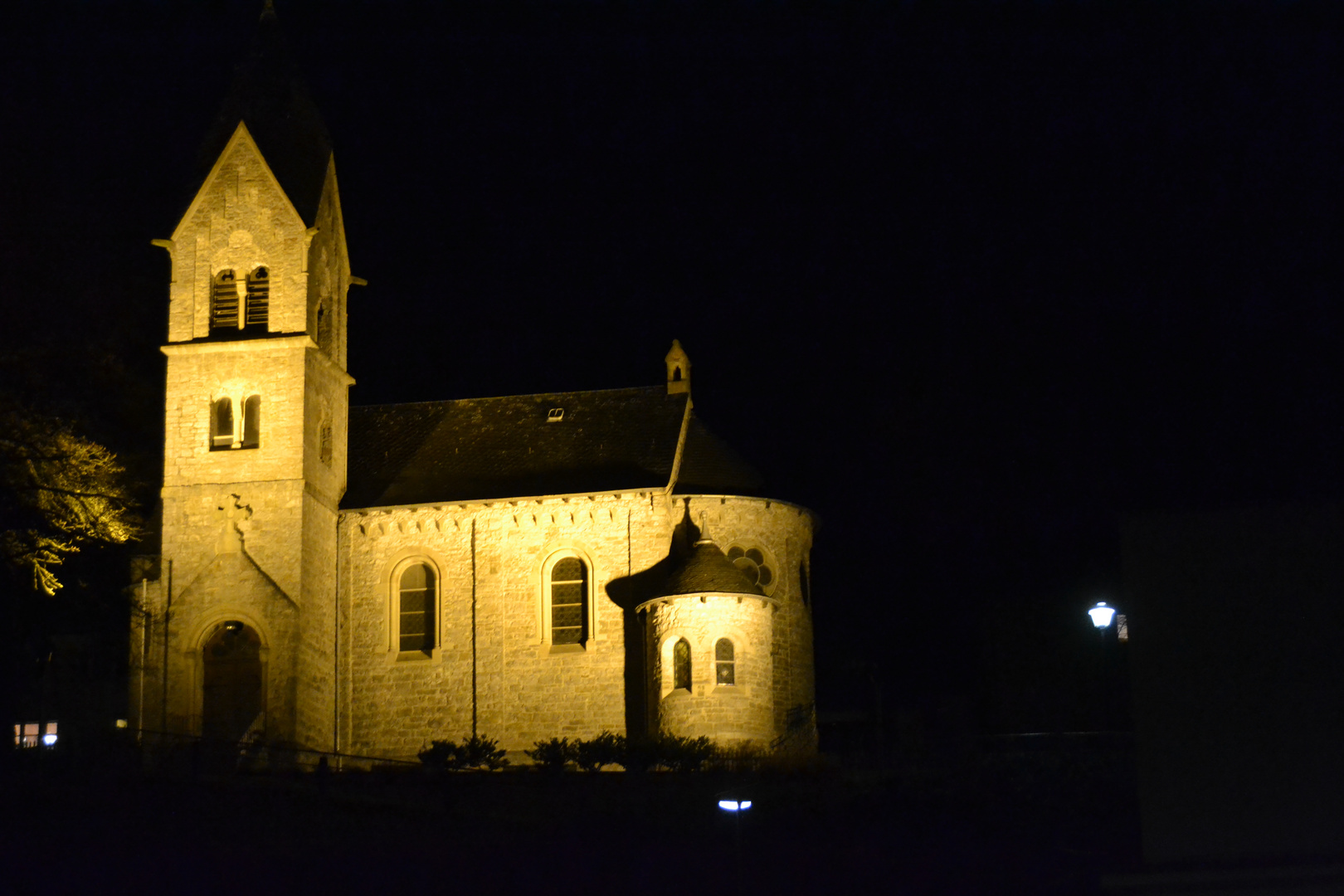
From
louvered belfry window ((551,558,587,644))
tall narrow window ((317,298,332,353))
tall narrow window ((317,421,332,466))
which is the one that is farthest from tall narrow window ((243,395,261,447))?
louvered belfry window ((551,558,587,644))

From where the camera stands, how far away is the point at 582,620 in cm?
3891

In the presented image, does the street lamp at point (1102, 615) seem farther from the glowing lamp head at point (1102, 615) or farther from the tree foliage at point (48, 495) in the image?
the tree foliage at point (48, 495)

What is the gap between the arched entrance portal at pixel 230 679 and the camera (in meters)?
37.1

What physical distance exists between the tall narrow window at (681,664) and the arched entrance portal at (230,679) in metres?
9.60

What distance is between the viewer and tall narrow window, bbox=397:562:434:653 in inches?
1550

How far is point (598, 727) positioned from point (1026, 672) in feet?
64.4

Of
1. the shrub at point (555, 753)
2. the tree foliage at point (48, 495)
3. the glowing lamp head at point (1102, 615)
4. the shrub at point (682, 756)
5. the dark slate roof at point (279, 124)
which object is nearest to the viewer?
the glowing lamp head at point (1102, 615)

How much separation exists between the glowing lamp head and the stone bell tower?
67.8ft

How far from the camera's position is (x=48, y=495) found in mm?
33281

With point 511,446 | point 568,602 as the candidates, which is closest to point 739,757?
point 568,602

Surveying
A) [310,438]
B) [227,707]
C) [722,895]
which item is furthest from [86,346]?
[722,895]

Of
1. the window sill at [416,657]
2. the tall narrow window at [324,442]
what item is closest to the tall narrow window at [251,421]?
the tall narrow window at [324,442]

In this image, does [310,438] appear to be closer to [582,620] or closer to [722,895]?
[582,620]

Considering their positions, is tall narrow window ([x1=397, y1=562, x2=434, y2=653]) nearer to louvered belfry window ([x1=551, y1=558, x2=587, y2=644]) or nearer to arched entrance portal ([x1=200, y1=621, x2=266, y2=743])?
louvered belfry window ([x1=551, y1=558, x2=587, y2=644])
